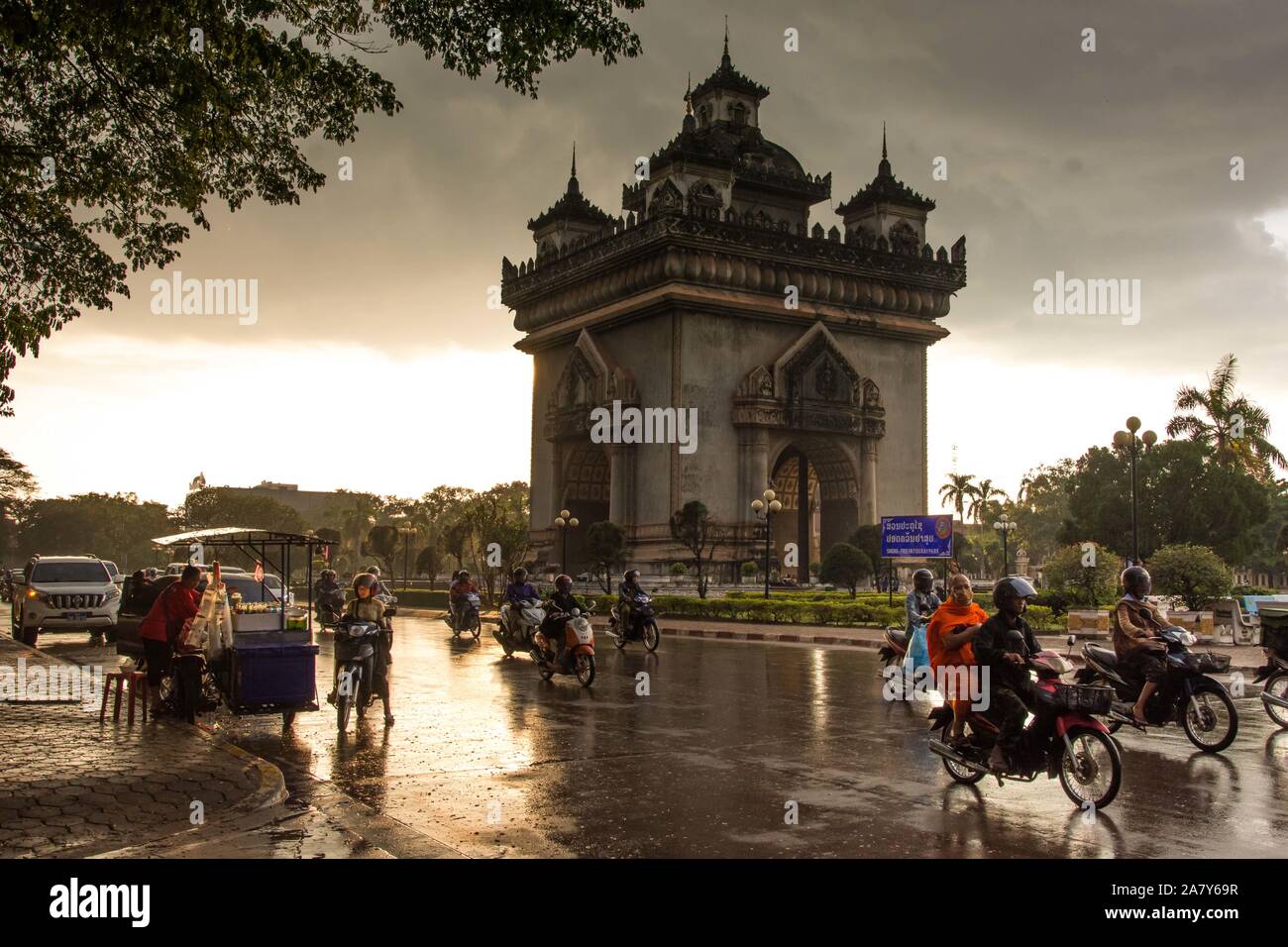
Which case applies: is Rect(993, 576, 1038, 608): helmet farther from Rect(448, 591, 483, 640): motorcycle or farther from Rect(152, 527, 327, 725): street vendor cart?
Rect(448, 591, 483, 640): motorcycle

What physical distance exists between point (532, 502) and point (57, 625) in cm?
3079

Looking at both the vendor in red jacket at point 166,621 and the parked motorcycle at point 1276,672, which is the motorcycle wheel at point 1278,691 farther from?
the vendor in red jacket at point 166,621

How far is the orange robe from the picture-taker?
8.95 metres

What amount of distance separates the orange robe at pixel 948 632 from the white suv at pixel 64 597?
19.3 metres

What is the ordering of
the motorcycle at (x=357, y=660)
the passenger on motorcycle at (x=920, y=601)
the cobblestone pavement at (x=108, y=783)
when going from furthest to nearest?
the passenger on motorcycle at (x=920, y=601), the motorcycle at (x=357, y=660), the cobblestone pavement at (x=108, y=783)

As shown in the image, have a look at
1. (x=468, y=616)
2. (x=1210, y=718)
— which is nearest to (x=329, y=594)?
(x=468, y=616)

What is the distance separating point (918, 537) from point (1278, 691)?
2070 centimetres

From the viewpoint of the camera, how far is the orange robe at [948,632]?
8945 mm

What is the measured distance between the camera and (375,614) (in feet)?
39.0

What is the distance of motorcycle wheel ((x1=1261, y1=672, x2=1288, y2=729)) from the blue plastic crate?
972 centimetres

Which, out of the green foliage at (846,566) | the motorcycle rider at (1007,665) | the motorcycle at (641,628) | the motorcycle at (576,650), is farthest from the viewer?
the green foliage at (846,566)

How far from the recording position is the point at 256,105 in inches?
503

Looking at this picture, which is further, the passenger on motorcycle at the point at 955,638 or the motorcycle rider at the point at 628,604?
the motorcycle rider at the point at 628,604

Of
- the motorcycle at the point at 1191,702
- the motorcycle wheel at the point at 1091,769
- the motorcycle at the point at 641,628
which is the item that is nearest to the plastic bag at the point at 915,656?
the motorcycle at the point at 1191,702
